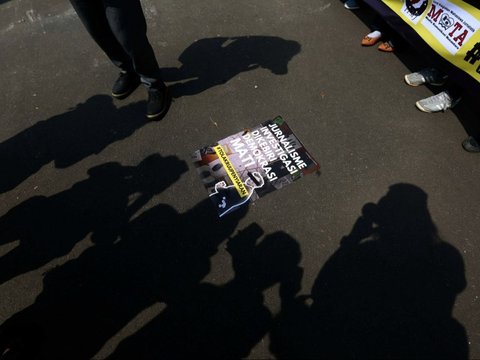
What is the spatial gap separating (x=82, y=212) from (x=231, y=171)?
132 centimetres

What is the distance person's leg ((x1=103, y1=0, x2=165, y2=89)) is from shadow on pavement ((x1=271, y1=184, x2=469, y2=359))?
2.25 metres

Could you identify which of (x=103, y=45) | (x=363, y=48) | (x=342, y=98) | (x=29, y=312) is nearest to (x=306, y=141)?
(x=342, y=98)

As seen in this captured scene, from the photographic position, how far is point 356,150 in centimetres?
262

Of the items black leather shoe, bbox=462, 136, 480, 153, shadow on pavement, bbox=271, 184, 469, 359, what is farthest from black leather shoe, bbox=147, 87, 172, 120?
black leather shoe, bbox=462, 136, 480, 153

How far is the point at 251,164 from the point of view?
8.48 feet

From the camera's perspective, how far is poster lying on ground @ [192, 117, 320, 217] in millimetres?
2447

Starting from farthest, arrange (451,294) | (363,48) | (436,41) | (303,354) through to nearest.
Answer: (363,48) < (436,41) < (451,294) < (303,354)

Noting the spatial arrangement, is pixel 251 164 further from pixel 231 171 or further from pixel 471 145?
pixel 471 145

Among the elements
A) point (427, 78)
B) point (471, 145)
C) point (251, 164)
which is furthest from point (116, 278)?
point (427, 78)

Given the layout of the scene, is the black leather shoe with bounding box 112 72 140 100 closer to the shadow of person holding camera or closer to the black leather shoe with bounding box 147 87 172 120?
the black leather shoe with bounding box 147 87 172 120

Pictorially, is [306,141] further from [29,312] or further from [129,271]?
[29,312]

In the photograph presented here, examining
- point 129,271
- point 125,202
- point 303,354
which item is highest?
point 125,202

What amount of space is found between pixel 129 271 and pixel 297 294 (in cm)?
126

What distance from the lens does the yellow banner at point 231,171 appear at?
8.05ft
